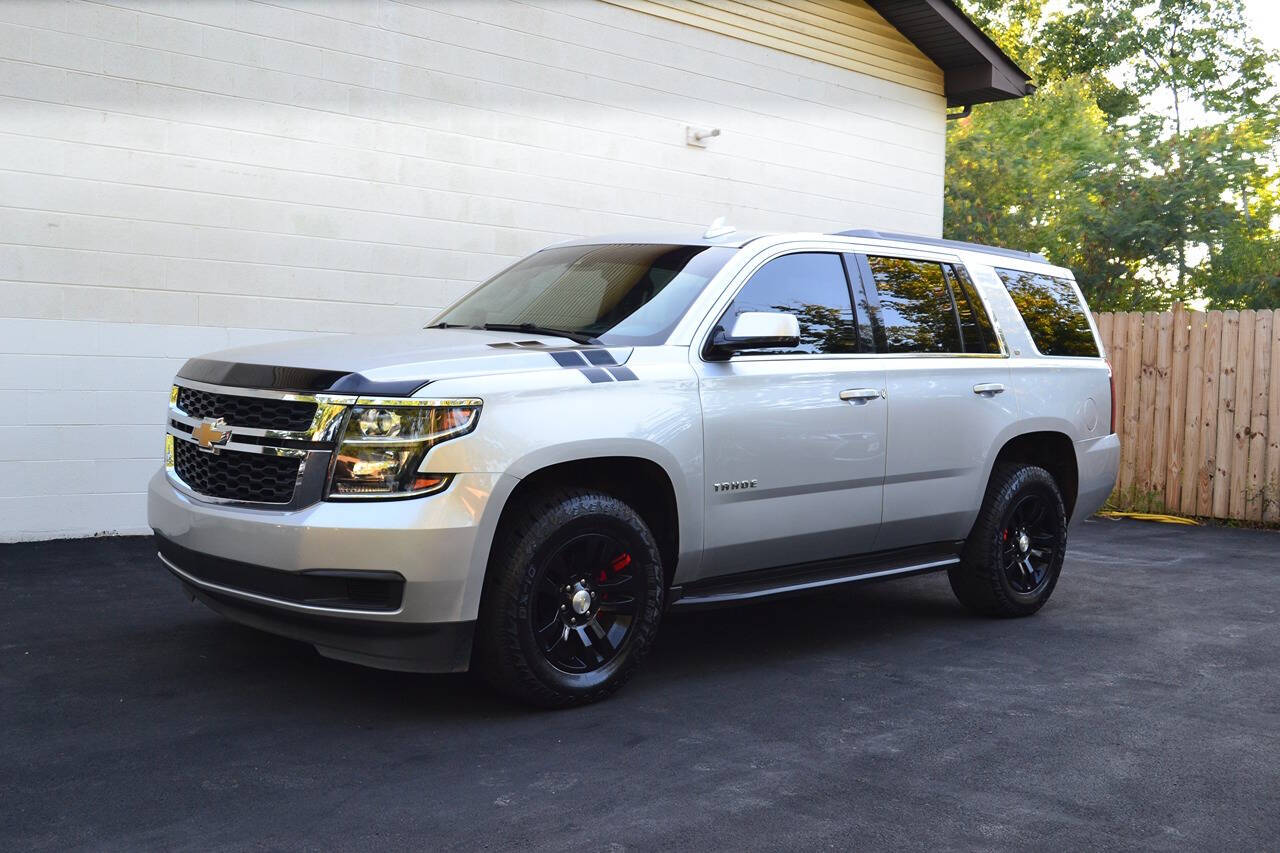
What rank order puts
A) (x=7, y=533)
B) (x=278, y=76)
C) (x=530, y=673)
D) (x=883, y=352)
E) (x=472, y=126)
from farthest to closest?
(x=472, y=126), (x=278, y=76), (x=7, y=533), (x=883, y=352), (x=530, y=673)

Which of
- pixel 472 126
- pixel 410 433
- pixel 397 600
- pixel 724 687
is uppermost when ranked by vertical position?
pixel 472 126

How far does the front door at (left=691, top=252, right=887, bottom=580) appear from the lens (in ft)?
17.5

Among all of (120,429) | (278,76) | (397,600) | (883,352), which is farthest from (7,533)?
(883,352)

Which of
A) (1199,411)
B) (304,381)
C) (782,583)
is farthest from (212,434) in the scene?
(1199,411)

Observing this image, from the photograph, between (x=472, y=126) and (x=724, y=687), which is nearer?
(x=724, y=687)

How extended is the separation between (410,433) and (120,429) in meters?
5.17

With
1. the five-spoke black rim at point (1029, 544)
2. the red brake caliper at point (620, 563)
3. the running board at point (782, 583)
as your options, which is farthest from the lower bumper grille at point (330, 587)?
the five-spoke black rim at point (1029, 544)

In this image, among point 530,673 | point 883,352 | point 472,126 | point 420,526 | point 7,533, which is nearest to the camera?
point 420,526

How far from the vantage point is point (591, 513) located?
4859mm

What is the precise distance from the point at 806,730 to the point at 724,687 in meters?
0.68

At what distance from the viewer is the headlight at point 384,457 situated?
445 centimetres

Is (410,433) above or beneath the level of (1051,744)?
above

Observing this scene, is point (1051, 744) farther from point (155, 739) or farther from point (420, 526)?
point (155, 739)

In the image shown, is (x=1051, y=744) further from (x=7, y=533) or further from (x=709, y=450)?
(x=7, y=533)
